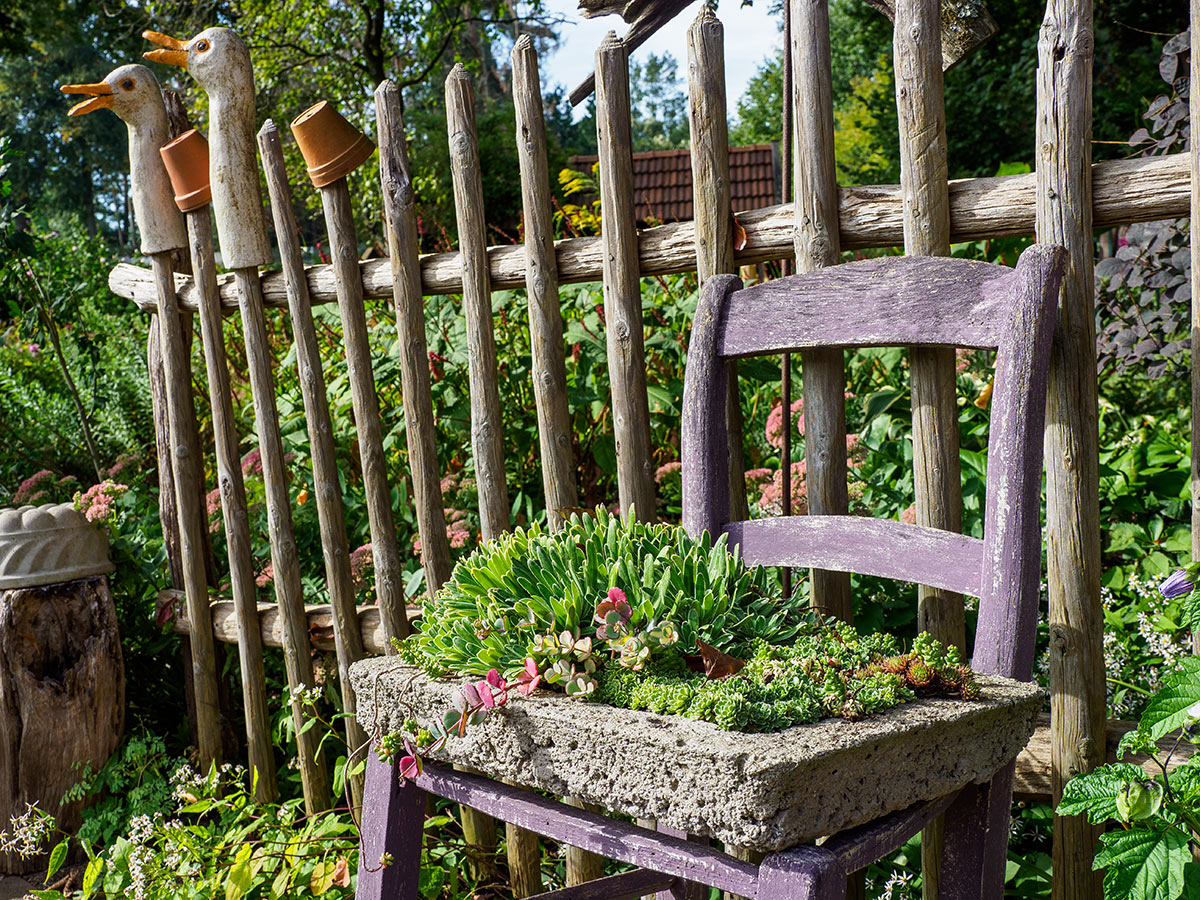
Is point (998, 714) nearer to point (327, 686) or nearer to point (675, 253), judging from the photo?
point (675, 253)

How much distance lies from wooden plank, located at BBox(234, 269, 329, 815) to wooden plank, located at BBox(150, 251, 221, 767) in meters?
0.32

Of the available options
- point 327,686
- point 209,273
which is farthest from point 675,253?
point 327,686

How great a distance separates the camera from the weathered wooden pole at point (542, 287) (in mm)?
2002

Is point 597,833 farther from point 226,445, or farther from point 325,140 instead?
point 226,445

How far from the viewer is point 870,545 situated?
5.08 feet

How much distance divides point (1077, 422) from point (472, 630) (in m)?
0.99

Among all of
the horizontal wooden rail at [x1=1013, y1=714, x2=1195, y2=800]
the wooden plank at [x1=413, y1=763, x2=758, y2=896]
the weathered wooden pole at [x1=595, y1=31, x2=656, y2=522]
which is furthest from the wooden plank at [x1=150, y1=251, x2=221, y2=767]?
the horizontal wooden rail at [x1=1013, y1=714, x2=1195, y2=800]

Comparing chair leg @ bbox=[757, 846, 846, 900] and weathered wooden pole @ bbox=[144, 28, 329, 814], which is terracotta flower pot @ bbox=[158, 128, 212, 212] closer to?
weathered wooden pole @ bbox=[144, 28, 329, 814]

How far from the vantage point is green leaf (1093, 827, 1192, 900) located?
1.23m

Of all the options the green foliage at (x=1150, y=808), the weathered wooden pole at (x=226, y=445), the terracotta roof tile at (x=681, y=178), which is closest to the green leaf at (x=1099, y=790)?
the green foliage at (x=1150, y=808)

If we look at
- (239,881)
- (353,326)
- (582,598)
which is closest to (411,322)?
(353,326)

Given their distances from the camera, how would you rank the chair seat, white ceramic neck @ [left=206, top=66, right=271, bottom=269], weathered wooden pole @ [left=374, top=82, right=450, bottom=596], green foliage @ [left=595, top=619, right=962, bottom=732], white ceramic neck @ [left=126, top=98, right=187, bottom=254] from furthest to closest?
white ceramic neck @ [left=126, top=98, right=187, bottom=254]
white ceramic neck @ [left=206, top=66, right=271, bottom=269]
weathered wooden pole @ [left=374, top=82, right=450, bottom=596]
green foliage @ [left=595, top=619, right=962, bottom=732]
the chair seat

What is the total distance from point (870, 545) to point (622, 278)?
2.45 feet

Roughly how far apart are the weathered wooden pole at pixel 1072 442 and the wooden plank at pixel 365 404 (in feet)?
4.75
